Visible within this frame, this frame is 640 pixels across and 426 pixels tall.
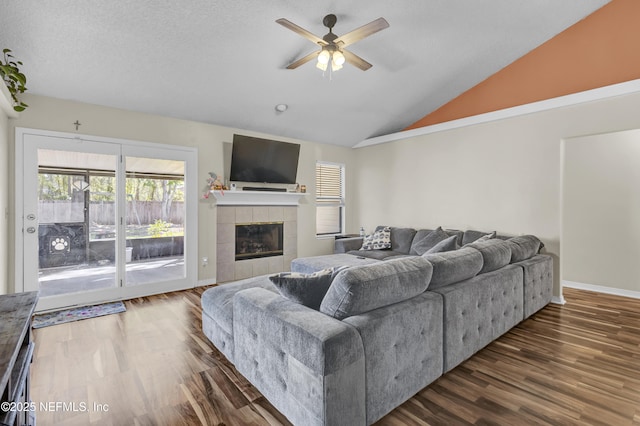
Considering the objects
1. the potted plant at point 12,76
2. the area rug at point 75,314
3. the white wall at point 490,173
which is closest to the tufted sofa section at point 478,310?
the white wall at point 490,173

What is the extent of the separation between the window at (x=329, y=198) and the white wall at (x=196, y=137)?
20 cm

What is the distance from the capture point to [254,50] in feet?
11.4

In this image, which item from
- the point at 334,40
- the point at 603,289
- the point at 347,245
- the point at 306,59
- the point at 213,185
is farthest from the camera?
the point at 347,245

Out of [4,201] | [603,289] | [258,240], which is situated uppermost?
[4,201]

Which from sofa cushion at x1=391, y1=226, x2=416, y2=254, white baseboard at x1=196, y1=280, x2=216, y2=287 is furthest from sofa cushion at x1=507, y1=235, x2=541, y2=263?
white baseboard at x1=196, y1=280, x2=216, y2=287

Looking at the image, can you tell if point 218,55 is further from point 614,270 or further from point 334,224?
point 614,270

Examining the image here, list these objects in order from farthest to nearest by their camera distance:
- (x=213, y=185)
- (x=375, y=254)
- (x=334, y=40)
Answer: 1. (x=375, y=254)
2. (x=213, y=185)
3. (x=334, y=40)

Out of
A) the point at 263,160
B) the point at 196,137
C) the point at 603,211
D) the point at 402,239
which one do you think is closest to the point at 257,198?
the point at 263,160

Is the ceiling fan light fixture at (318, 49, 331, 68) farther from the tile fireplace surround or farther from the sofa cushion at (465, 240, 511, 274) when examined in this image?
the tile fireplace surround

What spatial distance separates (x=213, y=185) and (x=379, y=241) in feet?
9.59

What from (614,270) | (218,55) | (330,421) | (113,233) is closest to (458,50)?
(218,55)

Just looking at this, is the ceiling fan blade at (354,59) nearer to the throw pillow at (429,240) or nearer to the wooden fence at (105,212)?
the throw pillow at (429,240)

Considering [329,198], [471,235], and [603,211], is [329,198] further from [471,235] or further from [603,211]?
[603,211]

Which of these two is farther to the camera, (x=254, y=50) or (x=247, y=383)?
(x=254, y=50)
